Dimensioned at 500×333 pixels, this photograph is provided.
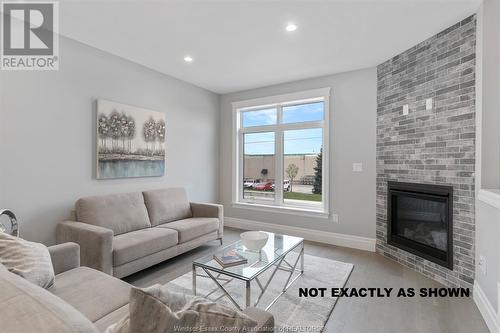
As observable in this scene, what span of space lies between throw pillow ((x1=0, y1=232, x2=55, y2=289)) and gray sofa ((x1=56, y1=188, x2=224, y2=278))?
846 mm

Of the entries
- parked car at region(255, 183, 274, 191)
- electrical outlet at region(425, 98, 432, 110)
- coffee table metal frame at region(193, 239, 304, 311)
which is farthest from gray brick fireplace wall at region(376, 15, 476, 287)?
parked car at region(255, 183, 274, 191)

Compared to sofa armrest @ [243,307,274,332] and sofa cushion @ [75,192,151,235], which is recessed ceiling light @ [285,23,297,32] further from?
sofa cushion @ [75,192,151,235]

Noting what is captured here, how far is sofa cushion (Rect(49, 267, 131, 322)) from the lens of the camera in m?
1.37

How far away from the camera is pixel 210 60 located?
340 cm

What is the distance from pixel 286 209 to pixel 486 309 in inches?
104

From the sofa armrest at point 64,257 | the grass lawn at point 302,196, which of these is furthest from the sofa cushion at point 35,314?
the grass lawn at point 302,196

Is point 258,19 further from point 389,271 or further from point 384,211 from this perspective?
point 389,271

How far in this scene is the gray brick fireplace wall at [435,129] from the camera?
243cm

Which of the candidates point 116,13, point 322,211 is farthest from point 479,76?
point 116,13

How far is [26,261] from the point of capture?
141 cm

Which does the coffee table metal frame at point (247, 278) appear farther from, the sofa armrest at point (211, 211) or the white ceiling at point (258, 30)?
the white ceiling at point (258, 30)

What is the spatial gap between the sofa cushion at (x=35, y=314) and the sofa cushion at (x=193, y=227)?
2.34 metres

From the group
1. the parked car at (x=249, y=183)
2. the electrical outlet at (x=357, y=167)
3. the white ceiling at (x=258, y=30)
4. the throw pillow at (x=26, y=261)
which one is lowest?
the throw pillow at (x=26, y=261)

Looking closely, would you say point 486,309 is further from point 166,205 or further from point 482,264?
point 166,205
